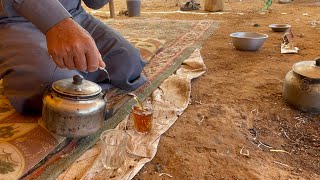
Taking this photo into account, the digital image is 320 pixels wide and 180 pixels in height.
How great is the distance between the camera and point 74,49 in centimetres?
111

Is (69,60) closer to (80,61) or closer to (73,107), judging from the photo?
(80,61)

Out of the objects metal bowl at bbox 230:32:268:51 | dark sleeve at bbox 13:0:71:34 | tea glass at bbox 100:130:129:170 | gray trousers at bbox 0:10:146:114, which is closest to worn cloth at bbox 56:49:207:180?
tea glass at bbox 100:130:129:170

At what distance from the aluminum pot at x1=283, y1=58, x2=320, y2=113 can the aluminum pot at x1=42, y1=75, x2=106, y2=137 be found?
3.19 ft

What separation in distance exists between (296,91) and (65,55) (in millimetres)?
1131

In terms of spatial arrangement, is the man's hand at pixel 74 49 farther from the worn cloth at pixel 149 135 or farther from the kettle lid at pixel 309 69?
the kettle lid at pixel 309 69

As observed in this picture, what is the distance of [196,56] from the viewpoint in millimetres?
2498

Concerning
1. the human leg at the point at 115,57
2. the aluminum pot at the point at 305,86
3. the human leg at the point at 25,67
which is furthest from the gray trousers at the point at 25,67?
the aluminum pot at the point at 305,86

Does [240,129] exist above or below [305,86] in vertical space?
below

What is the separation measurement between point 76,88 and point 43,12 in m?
0.30

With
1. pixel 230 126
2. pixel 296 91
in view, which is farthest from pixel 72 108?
pixel 296 91

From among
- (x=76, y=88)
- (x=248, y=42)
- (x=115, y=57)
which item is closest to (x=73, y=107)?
(x=76, y=88)

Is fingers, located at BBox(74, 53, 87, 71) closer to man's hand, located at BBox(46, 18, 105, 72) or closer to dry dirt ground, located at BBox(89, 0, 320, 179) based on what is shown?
man's hand, located at BBox(46, 18, 105, 72)

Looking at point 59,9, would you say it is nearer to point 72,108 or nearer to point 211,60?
point 72,108

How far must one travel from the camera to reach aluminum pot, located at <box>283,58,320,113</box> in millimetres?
1606
